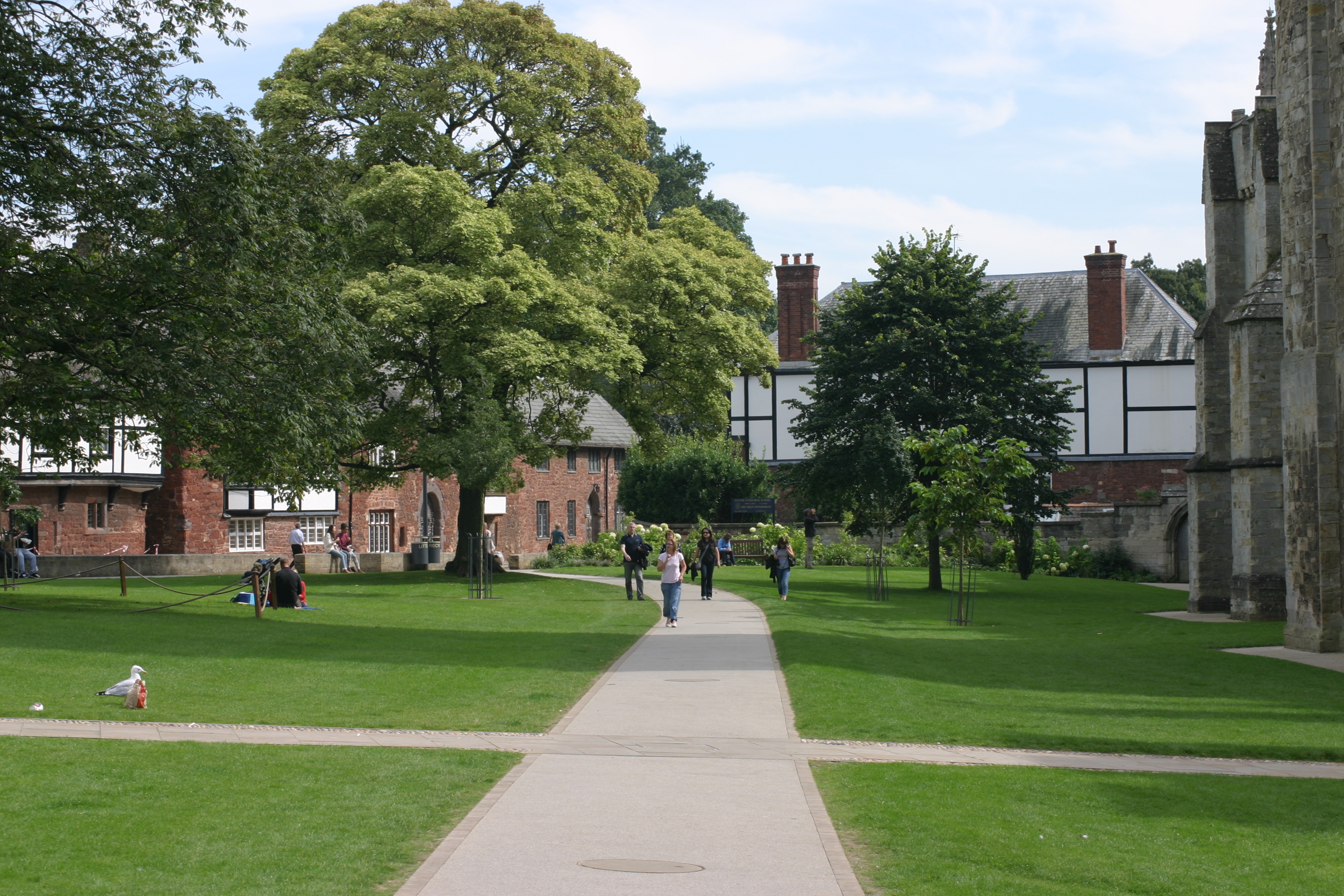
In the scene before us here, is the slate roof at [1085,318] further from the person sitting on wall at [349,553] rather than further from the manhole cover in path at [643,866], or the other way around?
the manhole cover in path at [643,866]

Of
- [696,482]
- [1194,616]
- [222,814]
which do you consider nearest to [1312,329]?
[1194,616]

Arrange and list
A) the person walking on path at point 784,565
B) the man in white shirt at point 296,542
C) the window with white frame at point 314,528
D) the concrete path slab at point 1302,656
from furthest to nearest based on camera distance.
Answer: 1. the window with white frame at point 314,528
2. the man in white shirt at point 296,542
3. the person walking on path at point 784,565
4. the concrete path slab at point 1302,656

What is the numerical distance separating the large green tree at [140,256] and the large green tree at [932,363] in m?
15.9

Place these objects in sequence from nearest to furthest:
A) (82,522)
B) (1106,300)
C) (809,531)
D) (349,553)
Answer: (82,522) → (349,553) → (809,531) → (1106,300)

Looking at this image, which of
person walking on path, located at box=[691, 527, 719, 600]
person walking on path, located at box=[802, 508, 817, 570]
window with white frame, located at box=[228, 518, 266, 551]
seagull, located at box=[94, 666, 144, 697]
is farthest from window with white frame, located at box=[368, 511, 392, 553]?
seagull, located at box=[94, 666, 144, 697]

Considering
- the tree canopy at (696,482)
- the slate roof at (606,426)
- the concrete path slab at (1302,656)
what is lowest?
the concrete path slab at (1302,656)

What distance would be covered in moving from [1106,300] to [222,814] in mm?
46801

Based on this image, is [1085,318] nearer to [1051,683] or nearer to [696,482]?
[696,482]

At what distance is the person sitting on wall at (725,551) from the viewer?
4091 cm

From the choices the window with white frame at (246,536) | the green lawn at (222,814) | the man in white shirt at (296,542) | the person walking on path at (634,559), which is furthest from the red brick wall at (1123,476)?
the green lawn at (222,814)

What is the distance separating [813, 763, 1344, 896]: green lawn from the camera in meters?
6.60

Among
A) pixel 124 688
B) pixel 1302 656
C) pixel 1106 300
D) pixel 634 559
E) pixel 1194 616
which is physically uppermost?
pixel 1106 300

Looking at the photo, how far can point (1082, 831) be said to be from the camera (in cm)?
777

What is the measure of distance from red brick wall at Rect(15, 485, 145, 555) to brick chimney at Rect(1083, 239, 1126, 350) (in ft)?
111
